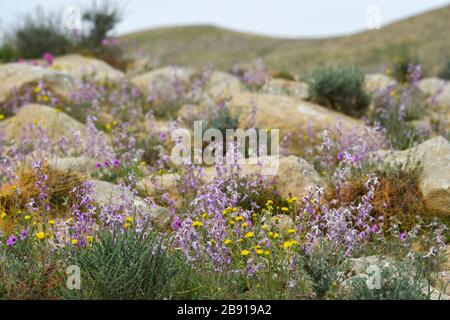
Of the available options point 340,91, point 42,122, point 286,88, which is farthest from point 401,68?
point 42,122

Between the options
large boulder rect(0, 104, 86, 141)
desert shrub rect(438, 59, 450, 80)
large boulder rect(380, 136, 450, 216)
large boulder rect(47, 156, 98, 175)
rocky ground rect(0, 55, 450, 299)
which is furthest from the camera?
desert shrub rect(438, 59, 450, 80)

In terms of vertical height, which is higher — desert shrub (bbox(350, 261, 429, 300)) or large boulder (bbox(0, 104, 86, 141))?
large boulder (bbox(0, 104, 86, 141))

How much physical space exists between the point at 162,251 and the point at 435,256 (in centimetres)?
223

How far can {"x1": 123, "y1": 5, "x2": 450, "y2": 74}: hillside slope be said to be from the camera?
37312 millimetres

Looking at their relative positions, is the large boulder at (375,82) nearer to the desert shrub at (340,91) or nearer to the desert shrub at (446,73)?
the desert shrub at (340,91)

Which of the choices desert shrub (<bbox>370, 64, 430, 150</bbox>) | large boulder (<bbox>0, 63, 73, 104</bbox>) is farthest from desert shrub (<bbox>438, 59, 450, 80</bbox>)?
large boulder (<bbox>0, 63, 73, 104</bbox>)

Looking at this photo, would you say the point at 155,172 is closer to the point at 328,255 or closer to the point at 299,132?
the point at 299,132

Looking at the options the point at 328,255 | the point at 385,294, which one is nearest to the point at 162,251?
the point at 328,255

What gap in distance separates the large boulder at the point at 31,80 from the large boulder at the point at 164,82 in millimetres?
1530

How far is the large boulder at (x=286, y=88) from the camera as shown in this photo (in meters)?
11.3

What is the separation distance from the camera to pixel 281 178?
654 centimetres

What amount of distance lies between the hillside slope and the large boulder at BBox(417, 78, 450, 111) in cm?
1454

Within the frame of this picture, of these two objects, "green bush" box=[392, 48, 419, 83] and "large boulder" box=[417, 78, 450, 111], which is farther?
"green bush" box=[392, 48, 419, 83]

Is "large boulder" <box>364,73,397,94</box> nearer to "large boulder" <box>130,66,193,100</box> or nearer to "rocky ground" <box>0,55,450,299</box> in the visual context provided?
"rocky ground" <box>0,55,450,299</box>
